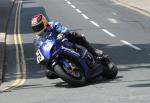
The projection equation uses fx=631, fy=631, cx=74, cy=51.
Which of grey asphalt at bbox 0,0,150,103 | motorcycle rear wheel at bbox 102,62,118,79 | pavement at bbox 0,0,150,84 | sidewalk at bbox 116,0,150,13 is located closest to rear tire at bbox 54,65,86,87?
grey asphalt at bbox 0,0,150,103

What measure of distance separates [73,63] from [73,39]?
1.84 feet

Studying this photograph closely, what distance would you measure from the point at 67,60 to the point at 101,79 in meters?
1.35

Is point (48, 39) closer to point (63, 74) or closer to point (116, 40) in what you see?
point (63, 74)

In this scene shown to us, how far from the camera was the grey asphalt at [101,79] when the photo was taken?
1102 centimetres

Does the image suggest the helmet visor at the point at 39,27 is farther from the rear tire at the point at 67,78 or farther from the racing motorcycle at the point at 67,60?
the rear tire at the point at 67,78

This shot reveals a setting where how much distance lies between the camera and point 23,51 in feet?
72.5

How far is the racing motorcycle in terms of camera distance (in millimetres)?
12594

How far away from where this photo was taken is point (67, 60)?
1270cm

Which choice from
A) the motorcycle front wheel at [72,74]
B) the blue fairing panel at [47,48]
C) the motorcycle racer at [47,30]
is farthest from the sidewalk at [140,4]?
the blue fairing panel at [47,48]

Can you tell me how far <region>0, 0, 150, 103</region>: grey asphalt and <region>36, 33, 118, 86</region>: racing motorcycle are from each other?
0.80 ft

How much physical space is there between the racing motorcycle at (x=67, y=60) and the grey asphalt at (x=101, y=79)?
0.80 ft

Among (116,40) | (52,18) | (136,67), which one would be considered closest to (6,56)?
(116,40)

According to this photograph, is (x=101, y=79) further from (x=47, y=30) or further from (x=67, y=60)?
(x=47, y=30)

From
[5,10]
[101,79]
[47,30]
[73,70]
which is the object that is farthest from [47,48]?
[5,10]
